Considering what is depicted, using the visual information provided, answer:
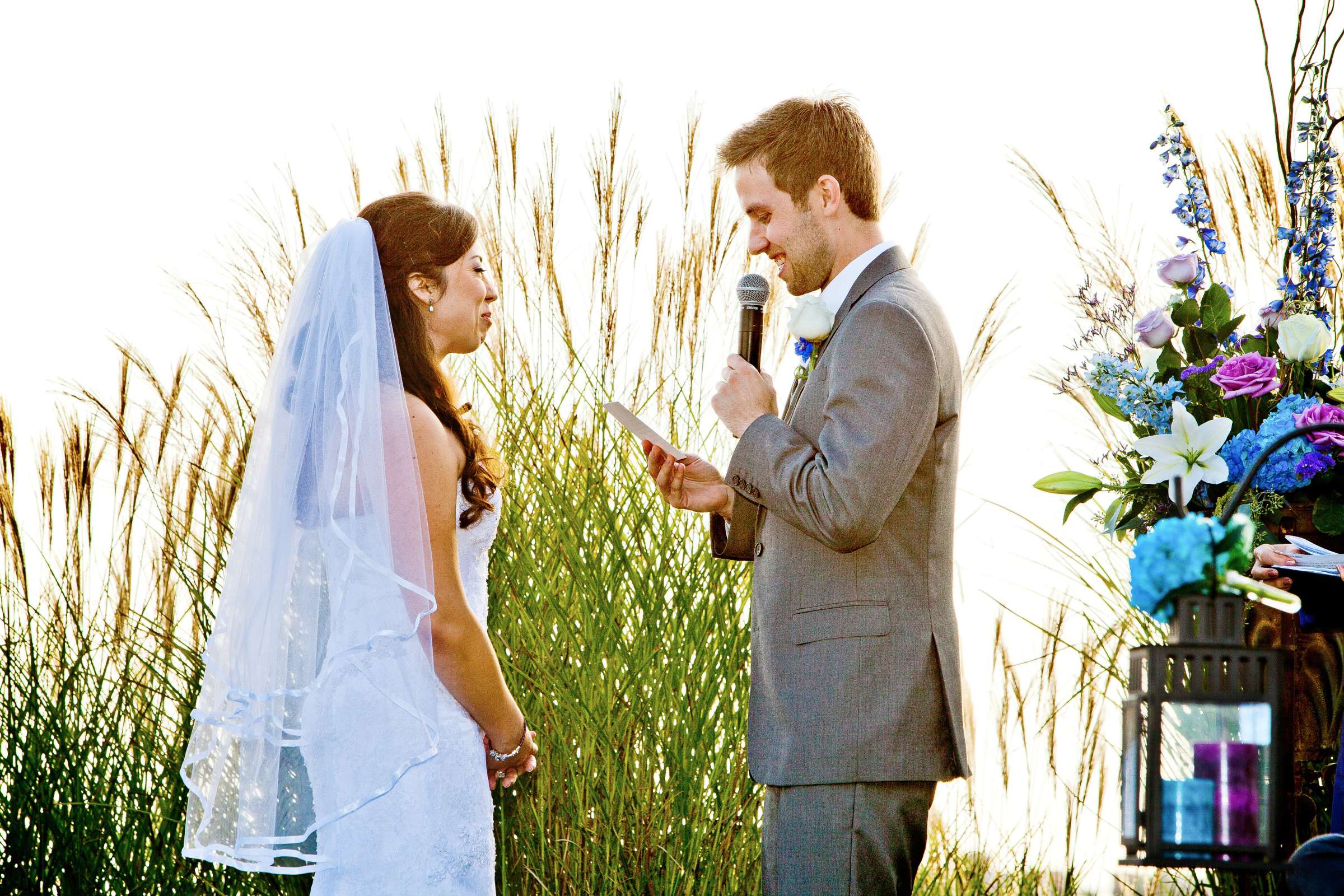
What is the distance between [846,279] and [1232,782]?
1243 millimetres

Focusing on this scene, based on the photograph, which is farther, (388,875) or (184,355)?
(184,355)

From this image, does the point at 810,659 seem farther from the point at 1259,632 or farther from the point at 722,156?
the point at 1259,632

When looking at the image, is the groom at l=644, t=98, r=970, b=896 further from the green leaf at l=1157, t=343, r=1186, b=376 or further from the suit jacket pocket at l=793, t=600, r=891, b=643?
the green leaf at l=1157, t=343, r=1186, b=376

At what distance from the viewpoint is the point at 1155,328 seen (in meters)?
2.64

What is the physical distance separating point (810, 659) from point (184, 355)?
206 cm

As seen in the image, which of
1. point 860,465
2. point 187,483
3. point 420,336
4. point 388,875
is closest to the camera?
point 860,465

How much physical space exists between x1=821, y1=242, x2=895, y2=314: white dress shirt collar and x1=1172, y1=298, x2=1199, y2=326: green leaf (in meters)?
0.84

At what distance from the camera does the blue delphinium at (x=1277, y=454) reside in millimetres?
2473

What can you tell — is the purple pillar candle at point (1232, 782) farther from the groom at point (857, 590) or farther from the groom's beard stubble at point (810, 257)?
the groom's beard stubble at point (810, 257)

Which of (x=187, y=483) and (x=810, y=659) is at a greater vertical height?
(x=187, y=483)

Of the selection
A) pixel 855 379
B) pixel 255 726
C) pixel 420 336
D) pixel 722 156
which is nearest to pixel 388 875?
pixel 255 726

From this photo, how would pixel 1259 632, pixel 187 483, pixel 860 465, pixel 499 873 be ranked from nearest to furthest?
pixel 860 465 → pixel 1259 632 → pixel 499 873 → pixel 187 483

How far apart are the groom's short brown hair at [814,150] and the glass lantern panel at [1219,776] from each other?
4.27ft

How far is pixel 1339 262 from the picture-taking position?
9.95ft
